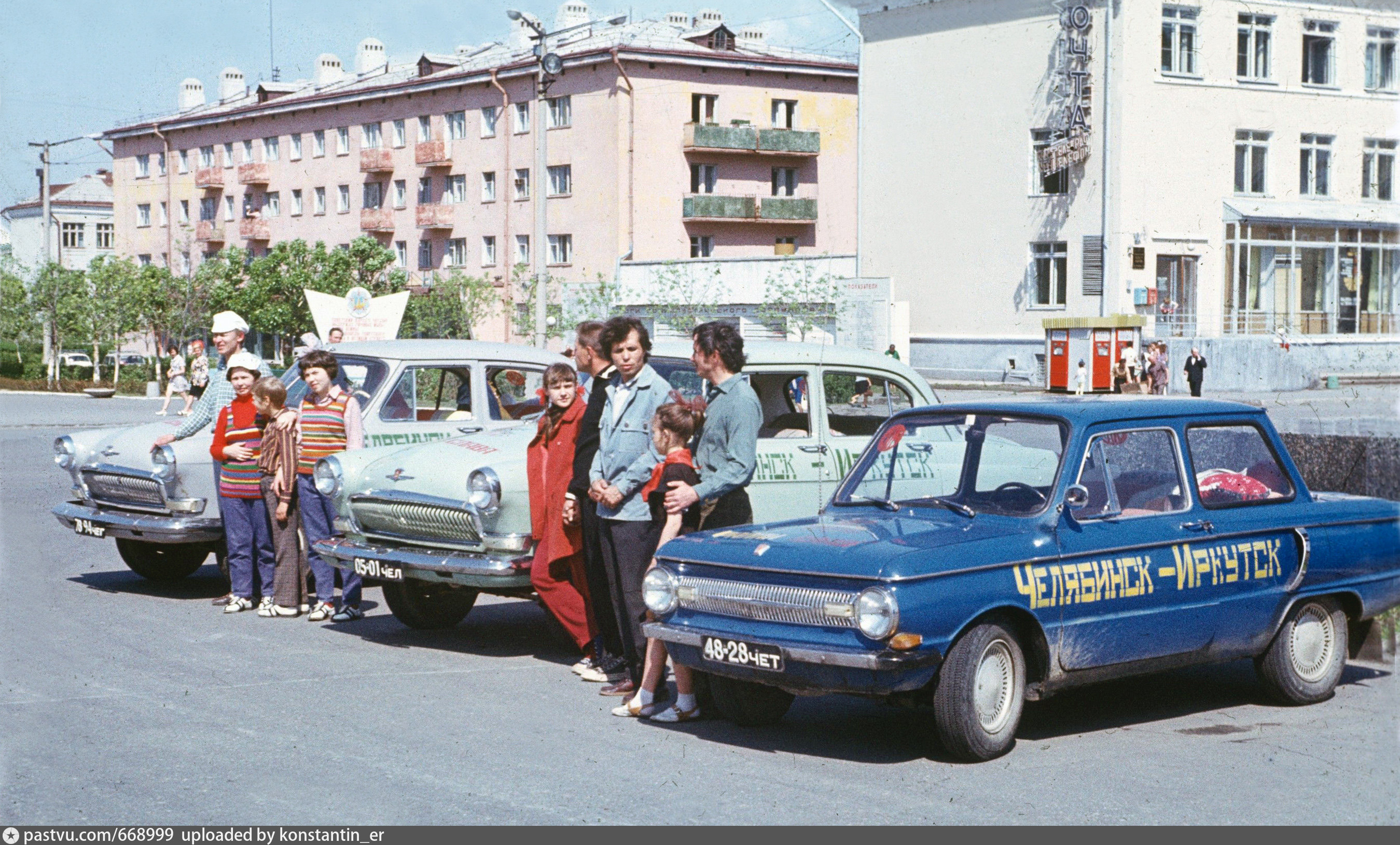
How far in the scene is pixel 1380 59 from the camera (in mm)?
52750

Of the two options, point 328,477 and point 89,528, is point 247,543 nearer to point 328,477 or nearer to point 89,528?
point 328,477

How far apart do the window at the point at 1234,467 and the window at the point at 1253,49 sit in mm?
45993

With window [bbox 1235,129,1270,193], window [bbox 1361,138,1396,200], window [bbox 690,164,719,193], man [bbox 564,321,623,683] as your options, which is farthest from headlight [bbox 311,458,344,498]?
window [bbox 690,164,719,193]

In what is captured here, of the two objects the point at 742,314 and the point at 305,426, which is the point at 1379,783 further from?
the point at 742,314

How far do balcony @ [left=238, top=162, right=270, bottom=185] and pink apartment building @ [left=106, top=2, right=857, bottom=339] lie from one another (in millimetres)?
95

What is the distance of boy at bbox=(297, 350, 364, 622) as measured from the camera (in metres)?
10.7

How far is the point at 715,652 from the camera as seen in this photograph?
698cm

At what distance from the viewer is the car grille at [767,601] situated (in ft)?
21.8

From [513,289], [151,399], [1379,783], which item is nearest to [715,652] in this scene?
[1379,783]

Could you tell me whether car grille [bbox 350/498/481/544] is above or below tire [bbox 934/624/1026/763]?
above

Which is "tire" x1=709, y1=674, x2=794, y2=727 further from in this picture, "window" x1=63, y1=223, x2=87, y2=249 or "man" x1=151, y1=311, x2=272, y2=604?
"window" x1=63, y1=223, x2=87, y2=249

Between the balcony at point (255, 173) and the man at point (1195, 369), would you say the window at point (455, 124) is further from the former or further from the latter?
the man at point (1195, 369)

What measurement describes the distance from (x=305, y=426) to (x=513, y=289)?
56743 millimetres

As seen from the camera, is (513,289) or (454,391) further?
(513,289)
